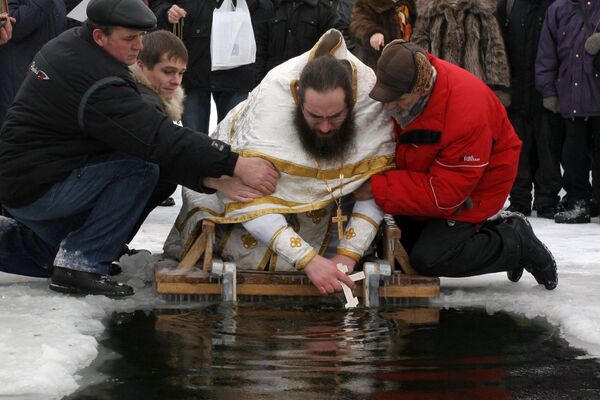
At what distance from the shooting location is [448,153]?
210 inches

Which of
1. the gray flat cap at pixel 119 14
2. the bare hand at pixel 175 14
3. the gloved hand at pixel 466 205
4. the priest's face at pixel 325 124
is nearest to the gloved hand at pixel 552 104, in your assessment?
the bare hand at pixel 175 14

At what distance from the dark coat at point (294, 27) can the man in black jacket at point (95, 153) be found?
130 inches

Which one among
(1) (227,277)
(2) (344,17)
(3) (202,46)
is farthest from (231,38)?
(1) (227,277)

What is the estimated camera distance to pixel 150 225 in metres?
8.05

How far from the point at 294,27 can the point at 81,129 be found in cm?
363

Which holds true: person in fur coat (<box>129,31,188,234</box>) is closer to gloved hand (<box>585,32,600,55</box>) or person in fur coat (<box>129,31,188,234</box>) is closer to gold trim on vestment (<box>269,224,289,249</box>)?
gold trim on vestment (<box>269,224,289,249</box>)

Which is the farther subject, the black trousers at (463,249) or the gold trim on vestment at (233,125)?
the gold trim on vestment at (233,125)

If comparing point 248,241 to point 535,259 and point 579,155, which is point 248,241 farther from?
point 579,155

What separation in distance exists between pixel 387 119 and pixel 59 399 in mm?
2452

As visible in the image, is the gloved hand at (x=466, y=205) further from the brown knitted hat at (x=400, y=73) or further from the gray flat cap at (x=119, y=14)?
the gray flat cap at (x=119, y=14)

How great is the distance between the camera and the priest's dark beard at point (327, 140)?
17.6 feet

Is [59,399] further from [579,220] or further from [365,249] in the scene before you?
[579,220]

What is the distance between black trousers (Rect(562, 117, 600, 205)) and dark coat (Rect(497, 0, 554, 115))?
41 cm

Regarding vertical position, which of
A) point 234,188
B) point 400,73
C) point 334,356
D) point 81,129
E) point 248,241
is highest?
point 400,73
